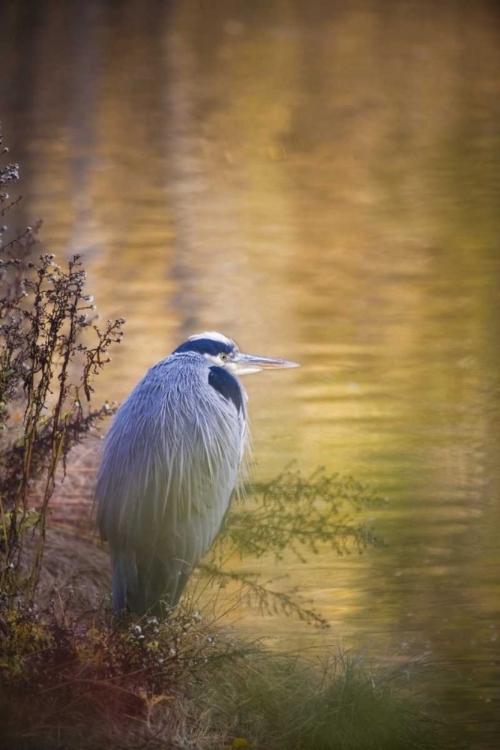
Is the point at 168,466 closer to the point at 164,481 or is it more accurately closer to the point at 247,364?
the point at 164,481

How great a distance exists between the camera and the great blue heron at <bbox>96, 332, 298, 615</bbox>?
147 inches

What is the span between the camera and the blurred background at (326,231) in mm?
4562

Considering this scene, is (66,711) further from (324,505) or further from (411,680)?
(324,505)

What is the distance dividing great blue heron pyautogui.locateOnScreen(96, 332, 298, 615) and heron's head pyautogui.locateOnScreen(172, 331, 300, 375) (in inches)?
6.7

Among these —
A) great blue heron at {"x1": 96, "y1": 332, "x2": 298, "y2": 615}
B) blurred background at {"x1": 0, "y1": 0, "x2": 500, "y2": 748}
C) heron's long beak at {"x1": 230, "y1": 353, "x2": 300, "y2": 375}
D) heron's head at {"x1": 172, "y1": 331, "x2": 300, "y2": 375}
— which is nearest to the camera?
great blue heron at {"x1": 96, "y1": 332, "x2": 298, "y2": 615}

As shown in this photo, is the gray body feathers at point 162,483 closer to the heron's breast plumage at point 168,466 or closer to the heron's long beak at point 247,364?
the heron's breast plumage at point 168,466

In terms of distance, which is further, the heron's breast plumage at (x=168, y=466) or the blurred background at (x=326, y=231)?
the blurred background at (x=326, y=231)

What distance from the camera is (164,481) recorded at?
377 centimetres

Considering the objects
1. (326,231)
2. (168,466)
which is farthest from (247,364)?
(326,231)

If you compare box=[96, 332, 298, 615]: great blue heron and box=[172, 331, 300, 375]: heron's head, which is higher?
box=[172, 331, 300, 375]: heron's head

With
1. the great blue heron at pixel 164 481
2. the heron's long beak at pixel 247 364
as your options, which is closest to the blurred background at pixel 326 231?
the great blue heron at pixel 164 481

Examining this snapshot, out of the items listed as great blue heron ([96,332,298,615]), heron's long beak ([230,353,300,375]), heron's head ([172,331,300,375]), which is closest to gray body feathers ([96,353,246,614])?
great blue heron ([96,332,298,615])

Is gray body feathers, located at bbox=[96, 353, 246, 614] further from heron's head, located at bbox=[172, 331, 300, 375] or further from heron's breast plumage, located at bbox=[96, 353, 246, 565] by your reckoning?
heron's head, located at bbox=[172, 331, 300, 375]

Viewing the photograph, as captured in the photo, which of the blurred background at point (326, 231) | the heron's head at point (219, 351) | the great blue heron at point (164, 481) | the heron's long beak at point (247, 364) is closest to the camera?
the great blue heron at point (164, 481)
